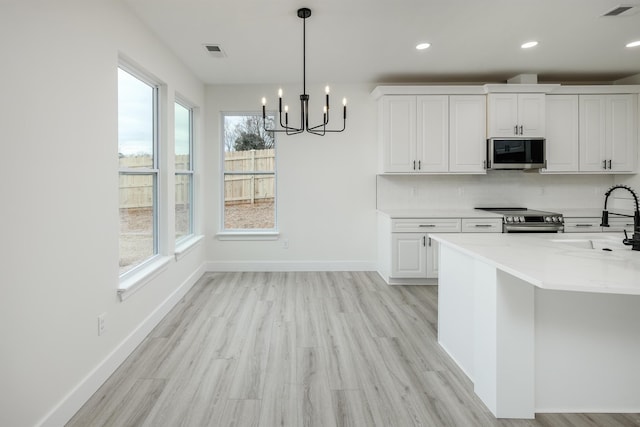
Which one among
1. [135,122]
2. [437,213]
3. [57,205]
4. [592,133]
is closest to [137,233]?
[135,122]

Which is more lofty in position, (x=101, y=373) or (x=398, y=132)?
(x=398, y=132)

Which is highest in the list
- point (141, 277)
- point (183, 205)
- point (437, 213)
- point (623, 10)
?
point (623, 10)

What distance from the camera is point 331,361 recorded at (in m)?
2.66

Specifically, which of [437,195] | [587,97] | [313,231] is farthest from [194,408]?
[587,97]

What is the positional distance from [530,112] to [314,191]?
2.96 m

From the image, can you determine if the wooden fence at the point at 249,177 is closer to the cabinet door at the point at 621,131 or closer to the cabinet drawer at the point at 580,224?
the cabinet drawer at the point at 580,224

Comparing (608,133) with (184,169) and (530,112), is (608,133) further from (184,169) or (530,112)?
(184,169)

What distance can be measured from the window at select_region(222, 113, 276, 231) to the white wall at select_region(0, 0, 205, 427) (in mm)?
2558

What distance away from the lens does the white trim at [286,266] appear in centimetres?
534

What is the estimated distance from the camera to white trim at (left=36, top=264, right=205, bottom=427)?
6.31ft

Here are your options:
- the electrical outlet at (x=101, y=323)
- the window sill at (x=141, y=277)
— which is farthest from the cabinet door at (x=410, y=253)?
the electrical outlet at (x=101, y=323)

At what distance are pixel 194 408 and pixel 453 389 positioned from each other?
1524 millimetres

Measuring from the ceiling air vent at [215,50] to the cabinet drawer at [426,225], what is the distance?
107 inches

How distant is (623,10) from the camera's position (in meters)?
3.03
